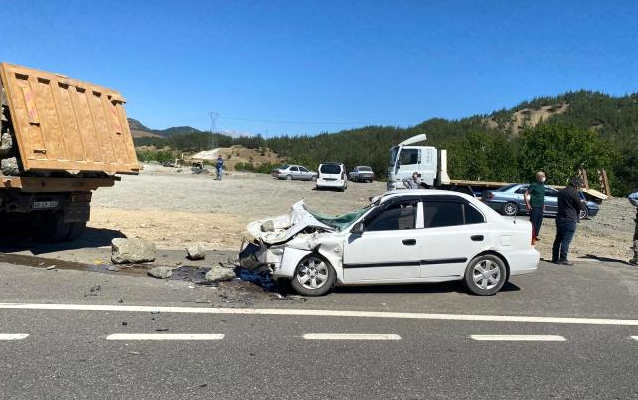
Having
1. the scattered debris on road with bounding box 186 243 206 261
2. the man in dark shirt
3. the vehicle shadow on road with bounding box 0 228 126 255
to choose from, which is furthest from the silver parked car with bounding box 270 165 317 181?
the scattered debris on road with bounding box 186 243 206 261

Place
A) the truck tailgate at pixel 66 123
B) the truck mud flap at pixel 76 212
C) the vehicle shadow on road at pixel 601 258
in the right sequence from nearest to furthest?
the truck tailgate at pixel 66 123
the truck mud flap at pixel 76 212
the vehicle shadow on road at pixel 601 258

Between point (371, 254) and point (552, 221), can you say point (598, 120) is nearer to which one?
point (552, 221)

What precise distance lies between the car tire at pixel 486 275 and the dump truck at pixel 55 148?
654 centimetres

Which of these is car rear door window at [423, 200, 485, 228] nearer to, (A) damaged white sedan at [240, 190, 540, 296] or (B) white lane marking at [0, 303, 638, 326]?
(A) damaged white sedan at [240, 190, 540, 296]

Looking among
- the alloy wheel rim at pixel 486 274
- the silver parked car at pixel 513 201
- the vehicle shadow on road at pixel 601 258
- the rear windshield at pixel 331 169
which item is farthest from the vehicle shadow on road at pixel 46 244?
the rear windshield at pixel 331 169

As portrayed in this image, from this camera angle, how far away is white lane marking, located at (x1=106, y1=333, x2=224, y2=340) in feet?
16.1

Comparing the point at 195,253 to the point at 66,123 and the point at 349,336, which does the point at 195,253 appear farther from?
the point at 349,336

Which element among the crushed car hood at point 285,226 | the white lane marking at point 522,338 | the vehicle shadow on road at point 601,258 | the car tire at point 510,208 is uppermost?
the crushed car hood at point 285,226

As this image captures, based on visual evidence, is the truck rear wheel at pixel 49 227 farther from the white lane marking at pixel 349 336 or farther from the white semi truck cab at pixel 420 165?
the white semi truck cab at pixel 420 165

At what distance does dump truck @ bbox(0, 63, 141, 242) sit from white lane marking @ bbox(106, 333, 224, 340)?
4.44 m

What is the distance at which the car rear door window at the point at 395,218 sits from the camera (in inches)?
276

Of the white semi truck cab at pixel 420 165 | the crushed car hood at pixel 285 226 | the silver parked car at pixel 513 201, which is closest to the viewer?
the crushed car hood at pixel 285 226

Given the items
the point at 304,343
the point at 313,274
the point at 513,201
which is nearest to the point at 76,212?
the point at 313,274

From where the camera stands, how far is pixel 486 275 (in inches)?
282
